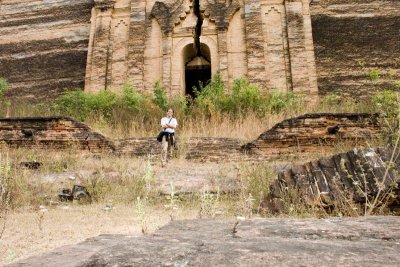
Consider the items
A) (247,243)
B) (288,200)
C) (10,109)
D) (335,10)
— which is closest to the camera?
(247,243)

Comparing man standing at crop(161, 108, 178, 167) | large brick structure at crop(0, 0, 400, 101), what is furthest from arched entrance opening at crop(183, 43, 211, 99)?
man standing at crop(161, 108, 178, 167)

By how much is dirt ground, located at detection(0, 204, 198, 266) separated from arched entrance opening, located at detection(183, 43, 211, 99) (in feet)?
30.0

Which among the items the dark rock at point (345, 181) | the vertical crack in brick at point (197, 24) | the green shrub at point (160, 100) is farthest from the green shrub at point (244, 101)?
the dark rock at point (345, 181)

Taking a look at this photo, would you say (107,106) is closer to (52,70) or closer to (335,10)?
(52,70)

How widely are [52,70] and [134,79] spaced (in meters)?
4.20

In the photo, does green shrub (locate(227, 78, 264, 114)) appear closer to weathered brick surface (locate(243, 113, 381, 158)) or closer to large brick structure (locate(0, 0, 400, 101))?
large brick structure (locate(0, 0, 400, 101))

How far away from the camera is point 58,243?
129 inches

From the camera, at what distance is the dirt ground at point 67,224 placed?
129 inches

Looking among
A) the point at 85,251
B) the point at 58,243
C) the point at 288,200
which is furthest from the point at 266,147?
the point at 85,251

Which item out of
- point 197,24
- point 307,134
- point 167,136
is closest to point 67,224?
point 167,136

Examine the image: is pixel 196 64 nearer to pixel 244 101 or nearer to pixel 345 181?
pixel 244 101

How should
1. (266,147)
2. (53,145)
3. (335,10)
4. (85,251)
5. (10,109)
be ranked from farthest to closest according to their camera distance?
(335,10)
(10,109)
(53,145)
(266,147)
(85,251)

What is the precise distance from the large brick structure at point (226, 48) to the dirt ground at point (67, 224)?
26.5 ft

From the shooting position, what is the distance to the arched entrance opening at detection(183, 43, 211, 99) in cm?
1373
